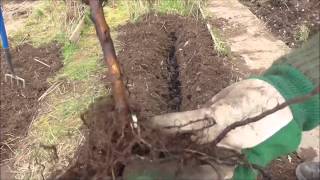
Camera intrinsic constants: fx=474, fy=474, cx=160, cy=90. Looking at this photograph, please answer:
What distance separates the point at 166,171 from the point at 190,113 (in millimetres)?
225

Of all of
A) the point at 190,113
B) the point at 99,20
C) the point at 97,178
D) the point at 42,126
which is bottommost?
the point at 42,126

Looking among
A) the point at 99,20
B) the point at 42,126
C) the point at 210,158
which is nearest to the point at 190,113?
the point at 210,158

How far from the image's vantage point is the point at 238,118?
156cm

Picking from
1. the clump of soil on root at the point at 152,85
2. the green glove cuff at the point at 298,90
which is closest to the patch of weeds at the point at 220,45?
the clump of soil on root at the point at 152,85

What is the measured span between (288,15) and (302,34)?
0.65 metres

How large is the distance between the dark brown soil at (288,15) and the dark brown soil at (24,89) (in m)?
2.03

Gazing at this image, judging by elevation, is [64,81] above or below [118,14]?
below

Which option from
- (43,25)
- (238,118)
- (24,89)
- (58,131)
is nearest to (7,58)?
(24,89)

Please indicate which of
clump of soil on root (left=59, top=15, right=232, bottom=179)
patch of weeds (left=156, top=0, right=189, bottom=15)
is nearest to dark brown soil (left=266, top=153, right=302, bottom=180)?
clump of soil on root (left=59, top=15, right=232, bottom=179)

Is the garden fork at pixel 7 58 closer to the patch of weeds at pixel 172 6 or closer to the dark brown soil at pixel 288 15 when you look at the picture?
the patch of weeds at pixel 172 6

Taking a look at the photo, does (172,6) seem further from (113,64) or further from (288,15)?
(113,64)

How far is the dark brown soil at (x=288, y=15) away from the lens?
4305 mm

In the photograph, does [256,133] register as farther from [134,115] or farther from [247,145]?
[134,115]

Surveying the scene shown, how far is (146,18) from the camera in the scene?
469 centimetres
